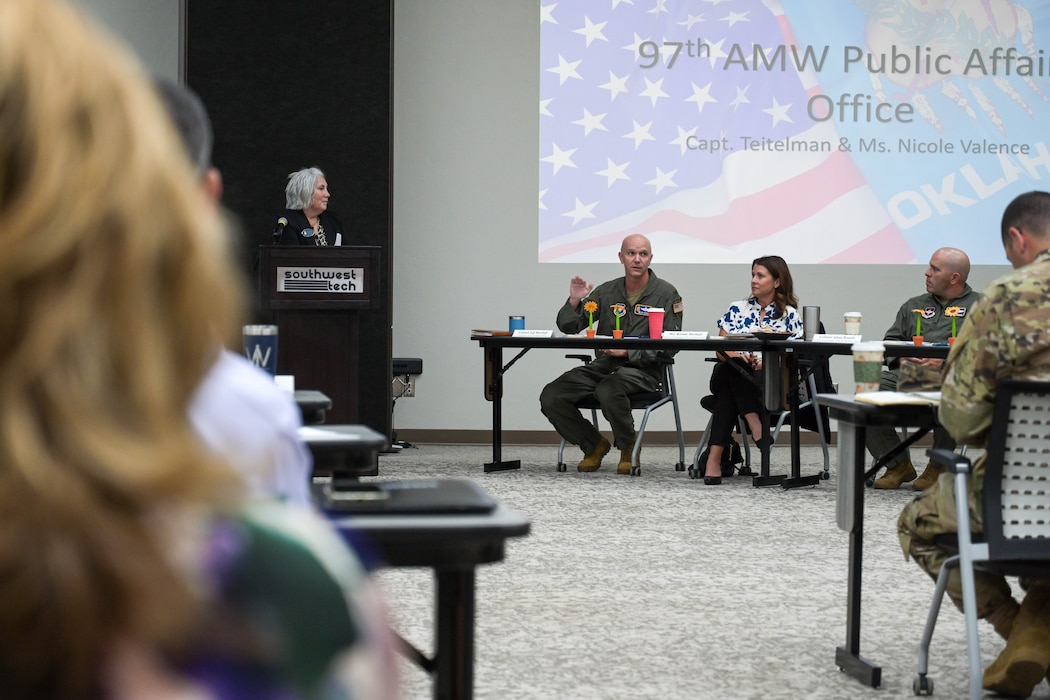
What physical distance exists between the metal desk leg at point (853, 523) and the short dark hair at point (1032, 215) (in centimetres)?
58

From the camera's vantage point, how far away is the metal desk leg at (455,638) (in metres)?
1.48

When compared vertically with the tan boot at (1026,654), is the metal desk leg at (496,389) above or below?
above

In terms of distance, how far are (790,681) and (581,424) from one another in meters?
4.00

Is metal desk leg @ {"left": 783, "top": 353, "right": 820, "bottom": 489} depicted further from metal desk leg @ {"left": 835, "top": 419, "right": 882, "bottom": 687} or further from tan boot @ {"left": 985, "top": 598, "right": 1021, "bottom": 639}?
tan boot @ {"left": 985, "top": 598, "right": 1021, "bottom": 639}

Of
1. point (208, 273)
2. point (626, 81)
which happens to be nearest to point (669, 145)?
point (626, 81)

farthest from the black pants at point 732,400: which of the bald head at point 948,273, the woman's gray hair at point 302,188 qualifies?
the woman's gray hair at point 302,188

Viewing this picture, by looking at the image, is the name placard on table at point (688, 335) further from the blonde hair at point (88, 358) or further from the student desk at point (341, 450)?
the blonde hair at point (88, 358)

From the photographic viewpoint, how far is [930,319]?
6461mm

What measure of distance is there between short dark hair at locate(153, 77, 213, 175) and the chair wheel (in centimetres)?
197

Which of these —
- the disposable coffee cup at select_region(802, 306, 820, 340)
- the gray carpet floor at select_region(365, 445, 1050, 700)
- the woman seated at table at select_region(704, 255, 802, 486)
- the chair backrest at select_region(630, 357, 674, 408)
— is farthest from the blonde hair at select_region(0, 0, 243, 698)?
the chair backrest at select_region(630, 357, 674, 408)

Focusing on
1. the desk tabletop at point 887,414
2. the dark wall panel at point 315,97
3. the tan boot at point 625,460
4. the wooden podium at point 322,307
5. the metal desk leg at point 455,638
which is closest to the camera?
the metal desk leg at point 455,638

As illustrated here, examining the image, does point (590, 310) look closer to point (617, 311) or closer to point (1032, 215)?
point (617, 311)

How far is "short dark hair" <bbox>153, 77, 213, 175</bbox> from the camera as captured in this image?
4.05 ft

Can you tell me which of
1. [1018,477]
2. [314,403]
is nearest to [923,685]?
[1018,477]
